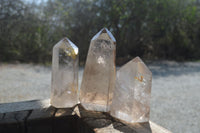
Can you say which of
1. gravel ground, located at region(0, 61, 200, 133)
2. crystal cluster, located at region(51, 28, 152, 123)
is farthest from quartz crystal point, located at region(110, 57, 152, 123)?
gravel ground, located at region(0, 61, 200, 133)

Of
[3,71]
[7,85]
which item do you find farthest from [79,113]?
[3,71]

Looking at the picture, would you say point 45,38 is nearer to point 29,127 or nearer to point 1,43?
point 1,43

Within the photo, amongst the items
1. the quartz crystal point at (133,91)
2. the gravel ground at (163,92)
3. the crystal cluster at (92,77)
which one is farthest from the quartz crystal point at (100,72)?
the gravel ground at (163,92)

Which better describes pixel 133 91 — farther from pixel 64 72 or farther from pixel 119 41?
pixel 119 41

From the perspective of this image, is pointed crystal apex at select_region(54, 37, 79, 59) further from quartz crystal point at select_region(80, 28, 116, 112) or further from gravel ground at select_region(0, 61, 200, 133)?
gravel ground at select_region(0, 61, 200, 133)

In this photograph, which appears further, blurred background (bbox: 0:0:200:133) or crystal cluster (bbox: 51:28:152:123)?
blurred background (bbox: 0:0:200:133)

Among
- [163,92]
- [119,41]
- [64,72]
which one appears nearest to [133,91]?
[64,72]

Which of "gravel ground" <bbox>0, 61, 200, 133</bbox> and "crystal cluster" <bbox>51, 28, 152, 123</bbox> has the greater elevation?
"crystal cluster" <bbox>51, 28, 152, 123</bbox>
